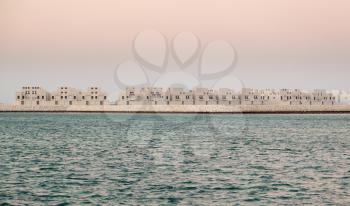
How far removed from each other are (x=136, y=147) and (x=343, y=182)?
2286 cm

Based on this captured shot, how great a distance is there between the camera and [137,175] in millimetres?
29281

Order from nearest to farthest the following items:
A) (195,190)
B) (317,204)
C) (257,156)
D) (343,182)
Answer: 1. (317,204)
2. (195,190)
3. (343,182)
4. (257,156)

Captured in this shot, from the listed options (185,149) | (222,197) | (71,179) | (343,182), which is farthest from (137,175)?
(185,149)

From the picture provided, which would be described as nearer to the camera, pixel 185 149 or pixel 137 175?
pixel 137 175

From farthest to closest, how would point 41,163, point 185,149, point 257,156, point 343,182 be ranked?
point 185,149
point 257,156
point 41,163
point 343,182

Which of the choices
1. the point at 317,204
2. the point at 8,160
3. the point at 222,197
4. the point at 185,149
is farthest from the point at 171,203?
the point at 185,149

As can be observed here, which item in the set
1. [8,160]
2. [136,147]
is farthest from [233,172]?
[136,147]

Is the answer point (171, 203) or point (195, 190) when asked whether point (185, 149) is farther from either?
point (171, 203)

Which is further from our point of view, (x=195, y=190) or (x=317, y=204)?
(x=195, y=190)

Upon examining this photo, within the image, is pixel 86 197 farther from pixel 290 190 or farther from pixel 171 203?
pixel 290 190

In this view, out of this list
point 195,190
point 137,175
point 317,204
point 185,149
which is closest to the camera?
point 317,204

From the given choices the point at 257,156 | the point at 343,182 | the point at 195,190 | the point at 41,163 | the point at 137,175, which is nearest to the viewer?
the point at 195,190

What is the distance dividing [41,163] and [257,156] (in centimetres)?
1325

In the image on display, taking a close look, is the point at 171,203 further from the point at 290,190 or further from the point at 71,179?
the point at 71,179
